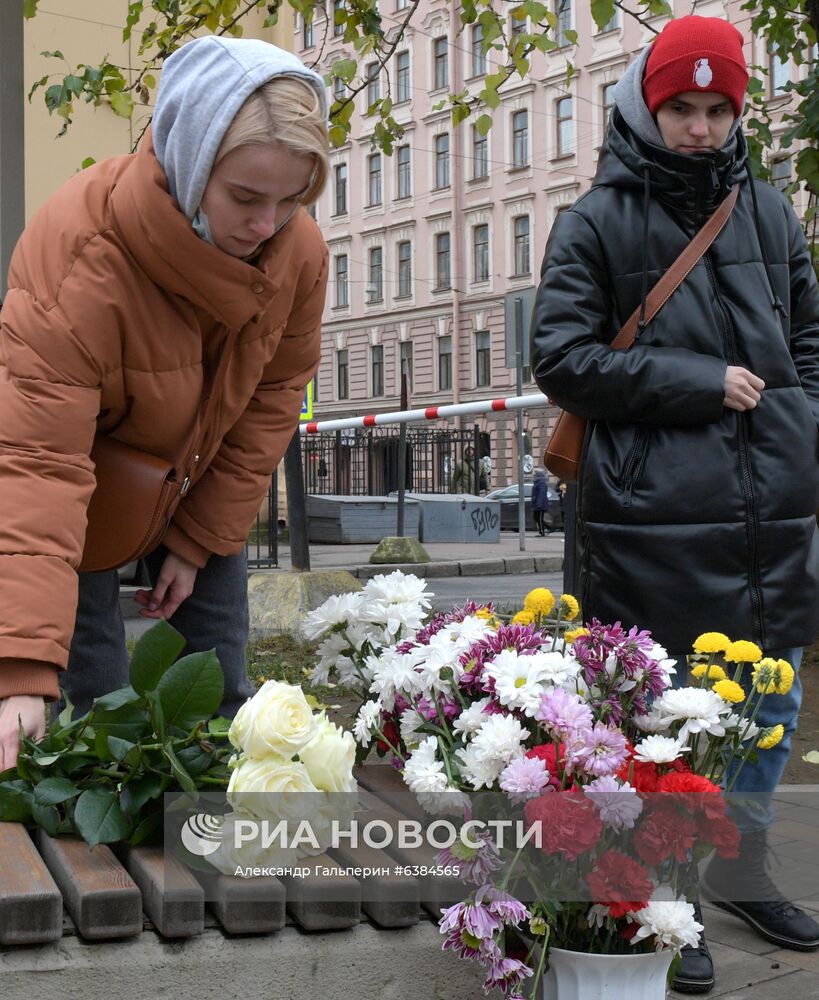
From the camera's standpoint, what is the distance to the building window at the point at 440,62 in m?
45.3

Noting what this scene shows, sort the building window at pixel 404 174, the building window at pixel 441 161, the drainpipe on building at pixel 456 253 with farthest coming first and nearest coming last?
the building window at pixel 404 174
the building window at pixel 441 161
the drainpipe on building at pixel 456 253

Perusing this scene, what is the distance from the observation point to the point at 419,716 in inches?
76.9

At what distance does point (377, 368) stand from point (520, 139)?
407 inches

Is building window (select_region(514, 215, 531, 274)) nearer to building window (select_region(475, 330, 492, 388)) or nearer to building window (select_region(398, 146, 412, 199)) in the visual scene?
building window (select_region(475, 330, 492, 388))

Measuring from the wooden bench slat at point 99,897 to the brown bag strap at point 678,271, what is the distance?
158cm

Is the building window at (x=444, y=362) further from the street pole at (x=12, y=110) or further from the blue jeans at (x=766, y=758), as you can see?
the blue jeans at (x=766, y=758)

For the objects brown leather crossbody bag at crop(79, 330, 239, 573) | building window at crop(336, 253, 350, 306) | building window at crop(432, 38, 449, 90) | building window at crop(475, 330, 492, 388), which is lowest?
brown leather crossbody bag at crop(79, 330, 239, 573)

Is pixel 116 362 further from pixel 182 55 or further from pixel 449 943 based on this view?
pixel 449 943

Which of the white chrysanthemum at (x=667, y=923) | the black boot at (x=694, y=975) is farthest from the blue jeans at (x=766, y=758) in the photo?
the white chrysanthemum at (x=667, y=923)

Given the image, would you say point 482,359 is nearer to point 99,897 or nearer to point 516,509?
point 516,509

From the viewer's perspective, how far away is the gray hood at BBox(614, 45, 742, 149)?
2.79 metres

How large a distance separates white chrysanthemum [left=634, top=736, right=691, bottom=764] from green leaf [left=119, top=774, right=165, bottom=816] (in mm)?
649

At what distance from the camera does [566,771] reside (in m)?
1.77

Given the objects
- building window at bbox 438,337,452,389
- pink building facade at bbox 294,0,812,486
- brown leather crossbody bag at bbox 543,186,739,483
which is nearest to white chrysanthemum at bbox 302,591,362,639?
brown leather crossbody bag at bbox 543,186,739,483
